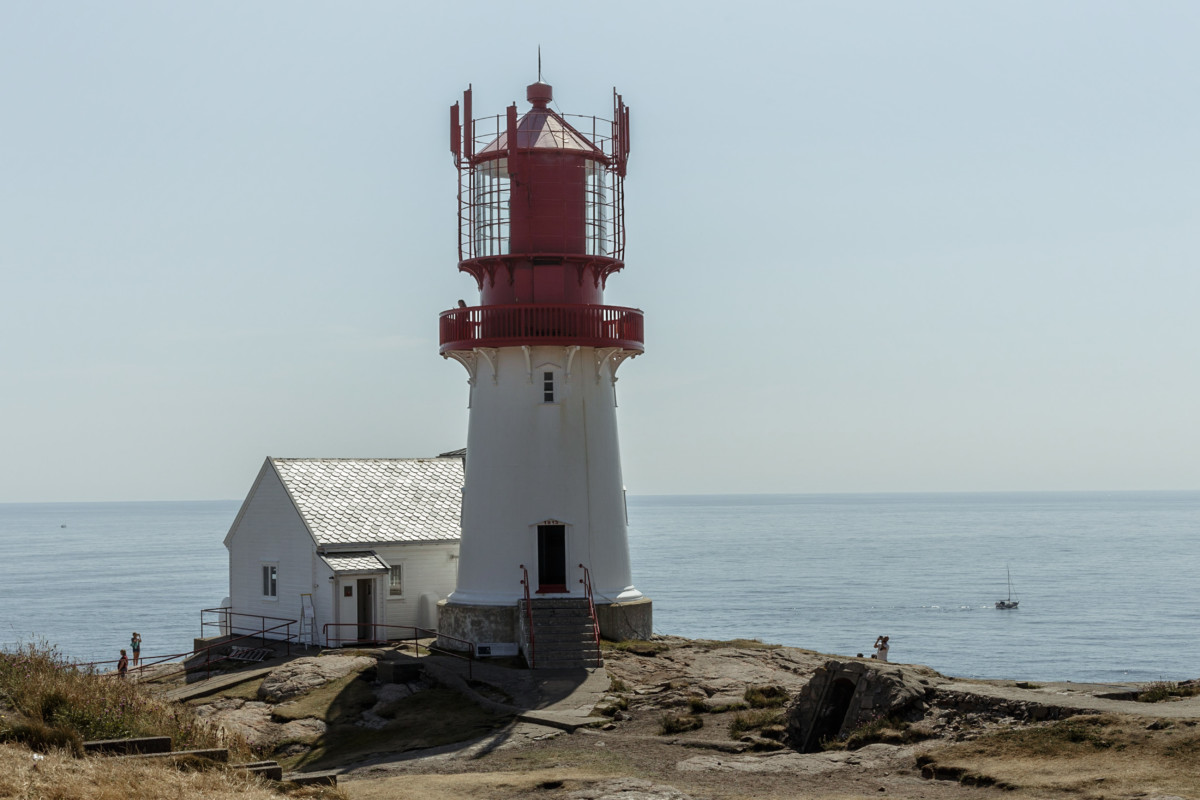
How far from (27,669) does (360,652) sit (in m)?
13.5

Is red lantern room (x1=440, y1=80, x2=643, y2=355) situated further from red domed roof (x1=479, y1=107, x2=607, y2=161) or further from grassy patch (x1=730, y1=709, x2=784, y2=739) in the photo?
grassy patch (x1=730, y1=709, x2=784, y2=739)

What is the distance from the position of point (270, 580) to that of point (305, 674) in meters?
8.64

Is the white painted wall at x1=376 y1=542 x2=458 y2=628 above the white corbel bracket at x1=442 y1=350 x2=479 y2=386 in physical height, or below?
below

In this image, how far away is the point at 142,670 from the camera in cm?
3478

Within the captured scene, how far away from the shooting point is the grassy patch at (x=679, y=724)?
2344cm

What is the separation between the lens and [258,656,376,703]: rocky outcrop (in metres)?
28.1

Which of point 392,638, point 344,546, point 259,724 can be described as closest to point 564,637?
point 392,638

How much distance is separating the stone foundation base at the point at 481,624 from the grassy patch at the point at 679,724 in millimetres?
7899

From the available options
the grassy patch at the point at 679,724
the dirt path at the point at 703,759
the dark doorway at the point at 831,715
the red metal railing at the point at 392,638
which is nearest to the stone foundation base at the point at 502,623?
the red metal railing at the point at 392,638

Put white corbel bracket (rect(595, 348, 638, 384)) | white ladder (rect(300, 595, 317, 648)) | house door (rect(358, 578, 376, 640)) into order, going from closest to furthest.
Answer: white corbel bracket (rect(595, 348, 638, 384)) < white ladder (rect(300, 595, 317, 648)) < house door (rect(358, 578, 376, 640))

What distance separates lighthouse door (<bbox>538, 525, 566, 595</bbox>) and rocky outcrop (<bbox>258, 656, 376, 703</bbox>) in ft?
15.4

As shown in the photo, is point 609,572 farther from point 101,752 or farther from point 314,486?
point 101,752

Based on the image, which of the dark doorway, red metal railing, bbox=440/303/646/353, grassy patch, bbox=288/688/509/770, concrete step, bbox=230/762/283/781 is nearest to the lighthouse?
red metal railing, bbox=440/303/646/353

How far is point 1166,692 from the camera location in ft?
68.4
